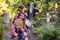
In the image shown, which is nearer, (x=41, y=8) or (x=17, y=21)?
(x=17, y=21)

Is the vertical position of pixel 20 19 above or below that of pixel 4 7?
below

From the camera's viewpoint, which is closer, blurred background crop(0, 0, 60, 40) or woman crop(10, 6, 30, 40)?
blurred background crop(0, 0, 60, 40)

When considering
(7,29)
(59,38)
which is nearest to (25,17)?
(59,38)

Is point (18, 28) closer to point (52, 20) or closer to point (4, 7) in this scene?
point (4, 7)

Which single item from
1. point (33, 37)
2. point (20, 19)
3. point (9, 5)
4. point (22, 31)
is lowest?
point (33, 37)

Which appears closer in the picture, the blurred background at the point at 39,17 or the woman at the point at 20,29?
the blurred background at the point at 39,17

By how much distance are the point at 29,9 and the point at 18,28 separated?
1.36 meters

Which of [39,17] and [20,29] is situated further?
[39,17]

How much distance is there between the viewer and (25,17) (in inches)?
127

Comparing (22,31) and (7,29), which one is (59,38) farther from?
(7,29)

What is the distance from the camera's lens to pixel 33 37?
436 centimetres

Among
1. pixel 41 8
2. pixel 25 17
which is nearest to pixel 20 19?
pixel 25 17

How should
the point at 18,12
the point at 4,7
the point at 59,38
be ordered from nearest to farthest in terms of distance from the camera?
the point at 4,7 → the point at 18,12 → the point at 59,38

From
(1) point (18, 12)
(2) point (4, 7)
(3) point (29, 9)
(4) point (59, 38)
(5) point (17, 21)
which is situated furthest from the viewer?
(3) point (29, 9)
